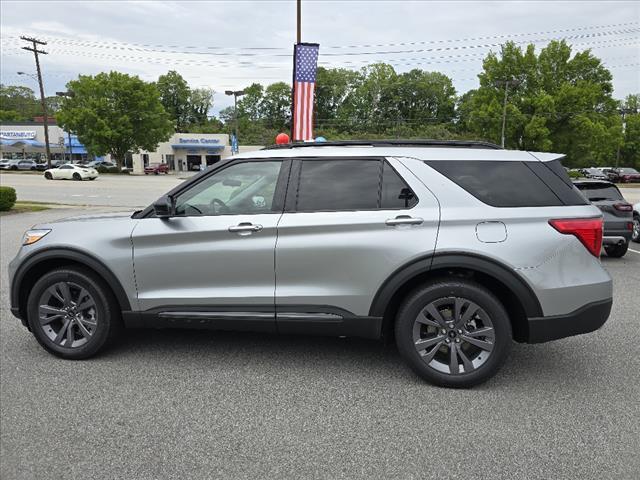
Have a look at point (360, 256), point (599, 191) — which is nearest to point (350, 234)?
point (360, 256)

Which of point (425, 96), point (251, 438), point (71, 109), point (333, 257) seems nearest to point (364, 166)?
point (333, 257)

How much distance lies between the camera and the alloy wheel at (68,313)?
3.82 metres

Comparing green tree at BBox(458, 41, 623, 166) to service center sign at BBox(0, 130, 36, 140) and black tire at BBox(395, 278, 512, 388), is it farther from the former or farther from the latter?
service center sign at BBox(0, 130, 36, 140)

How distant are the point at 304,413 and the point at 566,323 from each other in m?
1.89

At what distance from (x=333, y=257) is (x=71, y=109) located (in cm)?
5495

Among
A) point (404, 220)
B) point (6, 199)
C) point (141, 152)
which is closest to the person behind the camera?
point (404, 220)

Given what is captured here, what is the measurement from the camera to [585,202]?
11.1 feet

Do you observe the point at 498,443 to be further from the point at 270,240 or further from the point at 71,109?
the point at 71,109

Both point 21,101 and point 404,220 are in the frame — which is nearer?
point 404,220

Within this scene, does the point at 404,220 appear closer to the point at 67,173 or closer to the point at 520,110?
the point at 67,173

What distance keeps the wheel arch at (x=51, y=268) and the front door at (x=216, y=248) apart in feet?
0.67

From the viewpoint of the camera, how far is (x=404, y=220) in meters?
3.34

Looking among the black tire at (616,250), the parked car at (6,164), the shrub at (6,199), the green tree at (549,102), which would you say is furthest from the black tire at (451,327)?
the parked car at (6,164)

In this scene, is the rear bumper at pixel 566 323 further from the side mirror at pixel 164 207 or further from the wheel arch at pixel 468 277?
the side mirror at pixel 164 207
